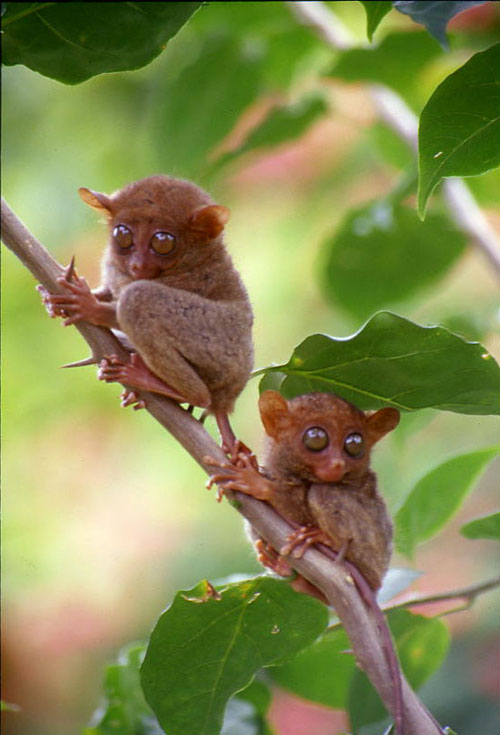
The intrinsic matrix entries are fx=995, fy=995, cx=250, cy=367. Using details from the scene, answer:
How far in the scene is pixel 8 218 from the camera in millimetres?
1398

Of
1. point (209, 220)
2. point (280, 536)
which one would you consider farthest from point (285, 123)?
point (280, 536)

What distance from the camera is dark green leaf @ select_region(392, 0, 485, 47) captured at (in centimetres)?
146

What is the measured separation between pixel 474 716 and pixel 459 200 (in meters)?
1.43

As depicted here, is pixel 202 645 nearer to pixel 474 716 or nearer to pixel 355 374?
pixel 355 374

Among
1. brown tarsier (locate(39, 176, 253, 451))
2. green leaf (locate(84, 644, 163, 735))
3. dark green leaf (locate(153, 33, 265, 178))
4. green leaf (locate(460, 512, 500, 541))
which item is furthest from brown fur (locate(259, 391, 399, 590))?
dark green leaf (locate(153, 33, 265, 178))

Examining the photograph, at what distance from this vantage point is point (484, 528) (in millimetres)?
1900

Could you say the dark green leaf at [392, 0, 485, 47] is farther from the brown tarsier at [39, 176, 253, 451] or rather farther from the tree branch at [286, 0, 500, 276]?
the tree branch at [286, 0, 500, 276]

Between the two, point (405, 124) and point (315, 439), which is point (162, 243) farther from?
point (405, 124)

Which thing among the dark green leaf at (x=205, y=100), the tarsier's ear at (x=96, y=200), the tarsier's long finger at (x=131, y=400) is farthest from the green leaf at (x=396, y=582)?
the dark green leaf at (x=205, y=100)

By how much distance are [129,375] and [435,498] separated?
2.75ft

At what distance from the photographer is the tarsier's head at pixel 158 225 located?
6.18 ft

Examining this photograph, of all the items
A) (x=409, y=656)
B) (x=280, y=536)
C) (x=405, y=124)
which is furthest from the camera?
(x=405, y=124)

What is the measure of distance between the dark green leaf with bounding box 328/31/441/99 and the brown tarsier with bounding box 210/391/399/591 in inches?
50.1

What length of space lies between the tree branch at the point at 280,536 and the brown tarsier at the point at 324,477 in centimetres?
3
